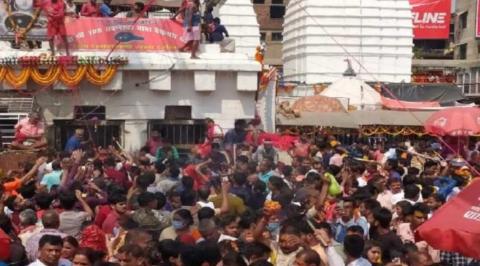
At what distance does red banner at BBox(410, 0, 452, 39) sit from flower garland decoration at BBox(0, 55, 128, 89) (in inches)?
1799

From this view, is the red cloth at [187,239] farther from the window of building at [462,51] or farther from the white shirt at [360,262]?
the window of building at [462,51]

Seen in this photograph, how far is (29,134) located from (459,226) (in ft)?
32.5

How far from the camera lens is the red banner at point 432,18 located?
191ft

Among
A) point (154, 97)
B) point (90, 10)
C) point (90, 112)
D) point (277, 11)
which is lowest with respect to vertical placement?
point (90, 112)

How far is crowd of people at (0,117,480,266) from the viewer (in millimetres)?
5824

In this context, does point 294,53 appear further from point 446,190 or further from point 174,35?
point 446,190

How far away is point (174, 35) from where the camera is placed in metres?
16.3

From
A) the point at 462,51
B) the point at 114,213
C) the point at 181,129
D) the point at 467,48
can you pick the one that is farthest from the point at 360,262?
the point at 462,51

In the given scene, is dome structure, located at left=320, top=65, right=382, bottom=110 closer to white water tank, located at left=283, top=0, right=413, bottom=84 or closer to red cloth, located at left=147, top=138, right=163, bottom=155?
white water tank, located at left=283, top=0, right=413, bottom=84

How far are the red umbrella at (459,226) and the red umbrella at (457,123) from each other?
32.5ft

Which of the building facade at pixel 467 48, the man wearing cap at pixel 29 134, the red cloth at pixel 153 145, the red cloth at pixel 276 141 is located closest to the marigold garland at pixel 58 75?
the man wearing cap at pixel 29 134

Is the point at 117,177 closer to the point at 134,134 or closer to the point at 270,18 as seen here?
the point at 134,134

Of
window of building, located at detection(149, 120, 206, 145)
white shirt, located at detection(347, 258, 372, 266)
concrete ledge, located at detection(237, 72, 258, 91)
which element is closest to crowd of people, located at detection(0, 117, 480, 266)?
white shirt, located at detection(347, 258, 372, 266)

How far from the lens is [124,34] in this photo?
1606cm
